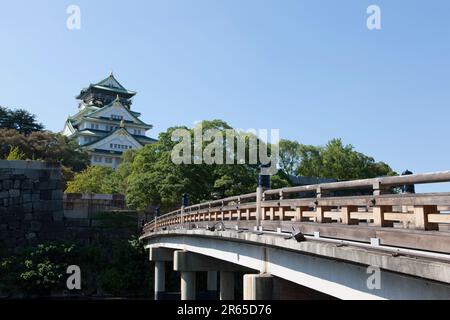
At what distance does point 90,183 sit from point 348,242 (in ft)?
159

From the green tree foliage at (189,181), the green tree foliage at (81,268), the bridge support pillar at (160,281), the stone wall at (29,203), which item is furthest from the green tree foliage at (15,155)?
the bridge support pillar at (160,281)

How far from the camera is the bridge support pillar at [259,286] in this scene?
11.4m

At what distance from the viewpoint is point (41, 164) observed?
4194cm

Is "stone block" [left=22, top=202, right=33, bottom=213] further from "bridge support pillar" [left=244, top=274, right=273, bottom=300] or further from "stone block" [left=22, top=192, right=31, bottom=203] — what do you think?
"bridge support pillar" [left=244, top=274, right=273, bottom=300]

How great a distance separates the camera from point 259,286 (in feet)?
37.6

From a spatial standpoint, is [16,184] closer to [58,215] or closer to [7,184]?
[7,184]

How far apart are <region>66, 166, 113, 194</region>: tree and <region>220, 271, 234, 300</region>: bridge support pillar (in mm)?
35445

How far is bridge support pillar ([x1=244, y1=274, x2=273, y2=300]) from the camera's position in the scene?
11367 mm

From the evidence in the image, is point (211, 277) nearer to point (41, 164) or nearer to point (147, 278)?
point (147, 278)

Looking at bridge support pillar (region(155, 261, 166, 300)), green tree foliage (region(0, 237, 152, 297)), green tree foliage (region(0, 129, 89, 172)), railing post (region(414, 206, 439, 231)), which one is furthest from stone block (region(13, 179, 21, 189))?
railing post (region(414, 206, 439, 231))

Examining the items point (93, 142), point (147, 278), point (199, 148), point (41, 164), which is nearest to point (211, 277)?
point (147, 278)

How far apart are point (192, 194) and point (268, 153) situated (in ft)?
31.1

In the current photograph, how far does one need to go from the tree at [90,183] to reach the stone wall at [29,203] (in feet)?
33.2

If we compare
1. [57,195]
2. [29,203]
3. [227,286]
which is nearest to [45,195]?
[57,195]
